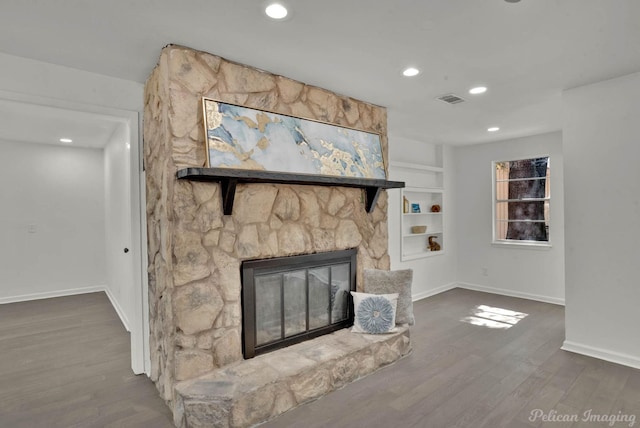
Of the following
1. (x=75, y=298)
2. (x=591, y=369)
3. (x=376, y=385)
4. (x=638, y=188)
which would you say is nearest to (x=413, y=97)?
(x=638, y=188)

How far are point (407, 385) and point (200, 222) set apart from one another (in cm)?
198

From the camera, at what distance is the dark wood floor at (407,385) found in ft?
7.54

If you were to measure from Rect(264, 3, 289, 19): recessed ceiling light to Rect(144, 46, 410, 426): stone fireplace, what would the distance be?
0.70 metres

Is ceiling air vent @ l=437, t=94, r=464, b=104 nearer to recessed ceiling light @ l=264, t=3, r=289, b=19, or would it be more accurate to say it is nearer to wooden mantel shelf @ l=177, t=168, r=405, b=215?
wooden mantel shelf @ l=177, t=168, r=405, b=215

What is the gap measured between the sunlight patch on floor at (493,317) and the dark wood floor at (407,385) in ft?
0.47

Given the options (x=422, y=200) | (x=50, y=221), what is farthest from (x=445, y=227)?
(x=50, y=221)

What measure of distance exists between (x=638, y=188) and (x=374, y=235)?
2232mm

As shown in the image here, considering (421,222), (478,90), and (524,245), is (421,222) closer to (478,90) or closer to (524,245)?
(524,245)

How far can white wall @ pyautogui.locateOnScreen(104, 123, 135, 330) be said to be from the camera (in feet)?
12.7

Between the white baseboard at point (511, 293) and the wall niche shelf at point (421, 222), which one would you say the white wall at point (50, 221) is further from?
the white baseboard at point (511, 293)

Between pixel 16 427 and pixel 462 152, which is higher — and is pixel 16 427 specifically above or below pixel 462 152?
below

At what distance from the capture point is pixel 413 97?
3.45 m

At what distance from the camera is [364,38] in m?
2.28

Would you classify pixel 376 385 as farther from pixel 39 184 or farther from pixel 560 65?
pixel 39 184
